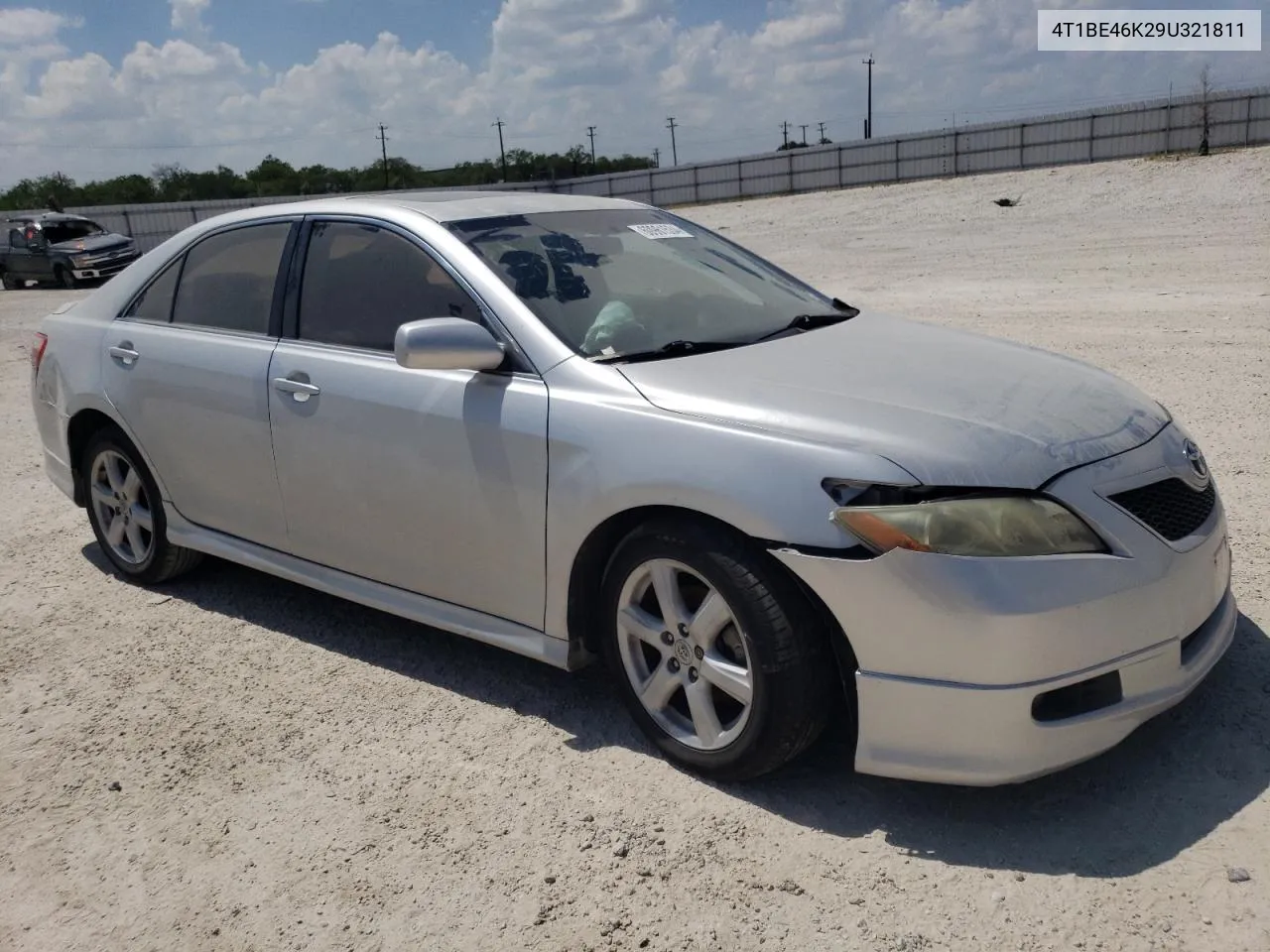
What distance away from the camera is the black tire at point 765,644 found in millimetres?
2893

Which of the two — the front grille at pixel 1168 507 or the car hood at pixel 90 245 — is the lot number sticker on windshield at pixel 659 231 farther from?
the car hood at pixel 90 245

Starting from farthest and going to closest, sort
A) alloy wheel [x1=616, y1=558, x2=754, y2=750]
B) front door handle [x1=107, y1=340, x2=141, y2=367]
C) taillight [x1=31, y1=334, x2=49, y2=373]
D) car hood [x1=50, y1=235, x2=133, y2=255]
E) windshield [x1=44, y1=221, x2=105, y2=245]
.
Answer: windshield [x1=44, y1=221, x2=105, y2=245] → car hood [x1=50, y1=235, x2=133, y2=255] → taillight [x1=31, y1=334, x2=49, y2=373] → front door handle [x1=107, y1=340, x2=141, y2=367] → alloy wheel [x1=616, y1=558, x2=754, y2=750]

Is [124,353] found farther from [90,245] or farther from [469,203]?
[90,245]

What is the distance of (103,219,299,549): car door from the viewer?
4.24m

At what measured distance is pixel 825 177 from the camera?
4184 centimetres

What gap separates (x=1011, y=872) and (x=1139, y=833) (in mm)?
371

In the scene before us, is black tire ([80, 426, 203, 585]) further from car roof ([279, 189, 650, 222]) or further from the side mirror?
the side mirror

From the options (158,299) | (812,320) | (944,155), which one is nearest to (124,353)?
(158,299)

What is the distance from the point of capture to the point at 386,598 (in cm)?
393

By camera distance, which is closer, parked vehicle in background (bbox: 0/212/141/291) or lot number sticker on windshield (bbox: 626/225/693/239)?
lot number sticker on windshield (bbox: 626/225/693/239)

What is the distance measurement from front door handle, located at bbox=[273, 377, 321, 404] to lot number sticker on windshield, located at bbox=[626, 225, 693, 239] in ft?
4.37

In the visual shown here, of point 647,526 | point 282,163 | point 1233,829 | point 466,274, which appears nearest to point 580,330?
point 466,274

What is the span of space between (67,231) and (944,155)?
27.5 metres

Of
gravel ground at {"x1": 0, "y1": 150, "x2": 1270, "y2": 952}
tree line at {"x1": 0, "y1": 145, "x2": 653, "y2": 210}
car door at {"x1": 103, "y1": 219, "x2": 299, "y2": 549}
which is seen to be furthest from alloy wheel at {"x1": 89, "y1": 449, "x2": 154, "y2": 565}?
tree line at {"x1": 0, "y1": 145, "x2": 653, "y2": 210}
